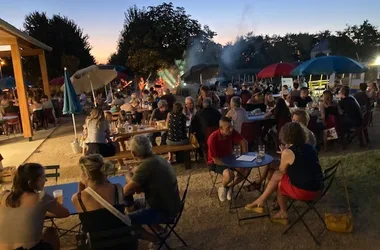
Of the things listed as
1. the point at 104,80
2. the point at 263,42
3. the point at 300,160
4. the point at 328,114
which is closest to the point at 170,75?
the point at 104,80

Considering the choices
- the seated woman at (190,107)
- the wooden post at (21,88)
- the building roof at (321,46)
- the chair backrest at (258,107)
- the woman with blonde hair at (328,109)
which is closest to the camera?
the woman with blonde hair at (328,109)

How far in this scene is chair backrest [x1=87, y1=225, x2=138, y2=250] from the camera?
273 centimetres

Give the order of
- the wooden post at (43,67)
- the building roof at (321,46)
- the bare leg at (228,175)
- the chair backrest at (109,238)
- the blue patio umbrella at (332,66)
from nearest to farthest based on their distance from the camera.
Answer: the chair backrest at (109,238), the bare leg at (228,175), the blue patio umbrella at (332,66), the wooden post at (43,67), the building roof at (321,46)

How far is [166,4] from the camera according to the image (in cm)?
2633

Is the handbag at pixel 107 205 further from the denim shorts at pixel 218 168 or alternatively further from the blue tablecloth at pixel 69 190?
the denim shorts at pixel 218 168

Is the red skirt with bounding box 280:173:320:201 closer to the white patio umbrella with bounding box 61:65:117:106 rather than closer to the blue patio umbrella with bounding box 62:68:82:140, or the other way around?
the blue patio umbrella with bounding box 62:68:82:140

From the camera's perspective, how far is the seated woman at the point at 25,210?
282 centimetres

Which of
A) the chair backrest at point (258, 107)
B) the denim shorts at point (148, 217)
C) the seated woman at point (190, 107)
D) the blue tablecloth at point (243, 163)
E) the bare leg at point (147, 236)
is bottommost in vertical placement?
the bare leg at point (147, 236)

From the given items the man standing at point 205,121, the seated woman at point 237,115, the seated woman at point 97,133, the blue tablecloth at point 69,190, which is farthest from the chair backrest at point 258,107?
the blue tablecloth at point 69,190

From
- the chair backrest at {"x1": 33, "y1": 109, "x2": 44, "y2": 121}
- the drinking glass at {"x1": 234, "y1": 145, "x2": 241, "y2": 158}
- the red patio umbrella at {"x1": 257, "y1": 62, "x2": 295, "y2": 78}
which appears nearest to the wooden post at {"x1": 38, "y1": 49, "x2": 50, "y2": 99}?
the chair backrest at {"x1": 33, "y1": 109, "x2": 44, "y2": 121}

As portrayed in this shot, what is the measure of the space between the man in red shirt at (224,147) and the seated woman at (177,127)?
6.14 feet

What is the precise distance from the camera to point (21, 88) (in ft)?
38.7

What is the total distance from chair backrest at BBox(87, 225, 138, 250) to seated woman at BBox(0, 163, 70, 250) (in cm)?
49

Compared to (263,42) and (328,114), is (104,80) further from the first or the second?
(263,42)
